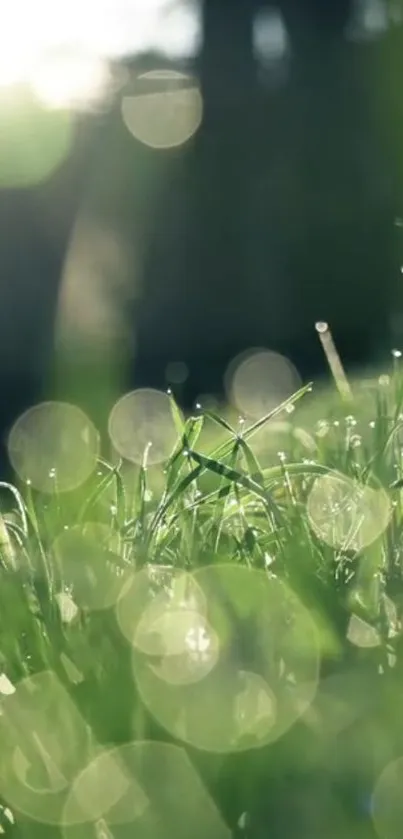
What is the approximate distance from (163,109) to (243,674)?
9329 mm

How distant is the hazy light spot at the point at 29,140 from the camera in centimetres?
916

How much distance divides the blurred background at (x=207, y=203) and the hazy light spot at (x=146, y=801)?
7.11 metres

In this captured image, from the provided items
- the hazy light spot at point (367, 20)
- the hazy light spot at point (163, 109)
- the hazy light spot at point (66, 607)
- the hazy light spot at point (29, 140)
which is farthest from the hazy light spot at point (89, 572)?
the hazy light spot at point (367, 20)

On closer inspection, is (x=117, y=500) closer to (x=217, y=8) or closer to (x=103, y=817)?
(x=103, y=817)

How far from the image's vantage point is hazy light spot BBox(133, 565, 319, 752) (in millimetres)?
770

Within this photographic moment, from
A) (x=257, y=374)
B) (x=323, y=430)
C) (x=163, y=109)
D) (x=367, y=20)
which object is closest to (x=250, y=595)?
(x=323, y=430)

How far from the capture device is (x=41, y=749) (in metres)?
0.81

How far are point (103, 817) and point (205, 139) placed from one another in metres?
9.26

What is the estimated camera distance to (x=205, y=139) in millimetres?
9648

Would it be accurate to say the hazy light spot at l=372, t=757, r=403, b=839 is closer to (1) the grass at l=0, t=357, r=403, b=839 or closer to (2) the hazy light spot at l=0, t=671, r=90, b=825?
(1) the grass at l=0, t=357, r=403, b=839

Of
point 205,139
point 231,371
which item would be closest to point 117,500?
point 231,371

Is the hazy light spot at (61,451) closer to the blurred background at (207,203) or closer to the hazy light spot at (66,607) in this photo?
the hazy light spot at (66,607)

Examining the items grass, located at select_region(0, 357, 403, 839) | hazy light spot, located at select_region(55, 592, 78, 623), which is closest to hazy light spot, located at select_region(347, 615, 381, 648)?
grass, located at select_region(0, 357, 403, 839)

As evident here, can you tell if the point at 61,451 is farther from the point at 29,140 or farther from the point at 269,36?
the point at 269,36
